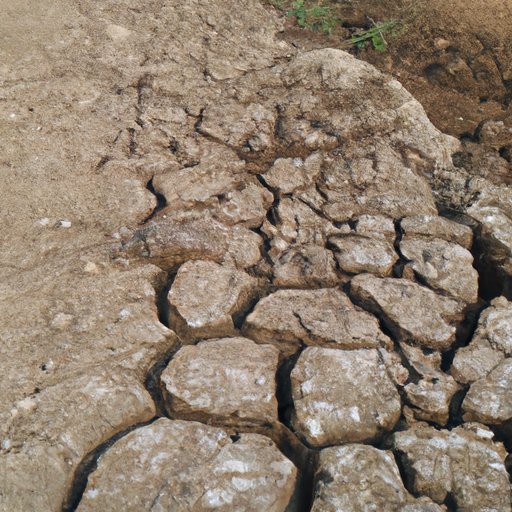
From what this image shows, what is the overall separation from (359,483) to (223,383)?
0.45 meters

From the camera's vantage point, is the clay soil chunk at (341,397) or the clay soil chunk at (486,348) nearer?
the clay soil chunk at (341,397)

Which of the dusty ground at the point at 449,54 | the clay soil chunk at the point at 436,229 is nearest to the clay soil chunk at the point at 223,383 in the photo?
the clay soil chunk at the point at 436,229

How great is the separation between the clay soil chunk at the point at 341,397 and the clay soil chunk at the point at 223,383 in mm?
82

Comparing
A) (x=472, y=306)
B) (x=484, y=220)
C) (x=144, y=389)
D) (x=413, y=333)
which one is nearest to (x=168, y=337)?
(x=144, y=389)

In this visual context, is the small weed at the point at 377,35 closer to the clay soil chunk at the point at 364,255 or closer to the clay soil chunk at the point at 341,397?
the clay soil chunk at the point at 364,255

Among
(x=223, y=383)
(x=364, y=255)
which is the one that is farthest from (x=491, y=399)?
(x=223, y=383)

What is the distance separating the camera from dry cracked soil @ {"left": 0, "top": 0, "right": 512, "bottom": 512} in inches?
71.5

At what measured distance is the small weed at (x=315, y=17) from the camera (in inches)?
142

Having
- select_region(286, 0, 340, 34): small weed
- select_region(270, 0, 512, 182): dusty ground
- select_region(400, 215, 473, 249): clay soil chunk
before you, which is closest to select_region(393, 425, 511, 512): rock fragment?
select_region(400, 215, 473, 249): clay soil chunk

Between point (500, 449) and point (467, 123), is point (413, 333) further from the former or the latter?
point (467, 123)

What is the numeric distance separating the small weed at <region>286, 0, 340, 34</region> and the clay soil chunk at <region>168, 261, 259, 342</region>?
1718 millimetres

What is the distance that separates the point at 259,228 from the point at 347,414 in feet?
2.53

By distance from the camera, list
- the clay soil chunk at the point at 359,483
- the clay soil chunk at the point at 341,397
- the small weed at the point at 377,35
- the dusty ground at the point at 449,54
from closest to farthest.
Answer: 1. the clay soil chunk at the point at 359,483
2. the clay soil chunk at the point at 341,397
3. the dusty ground at the point at 449,54
4. the small weed at the point at 377,35

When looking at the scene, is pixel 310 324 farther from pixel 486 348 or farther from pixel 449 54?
pixel 449 54
